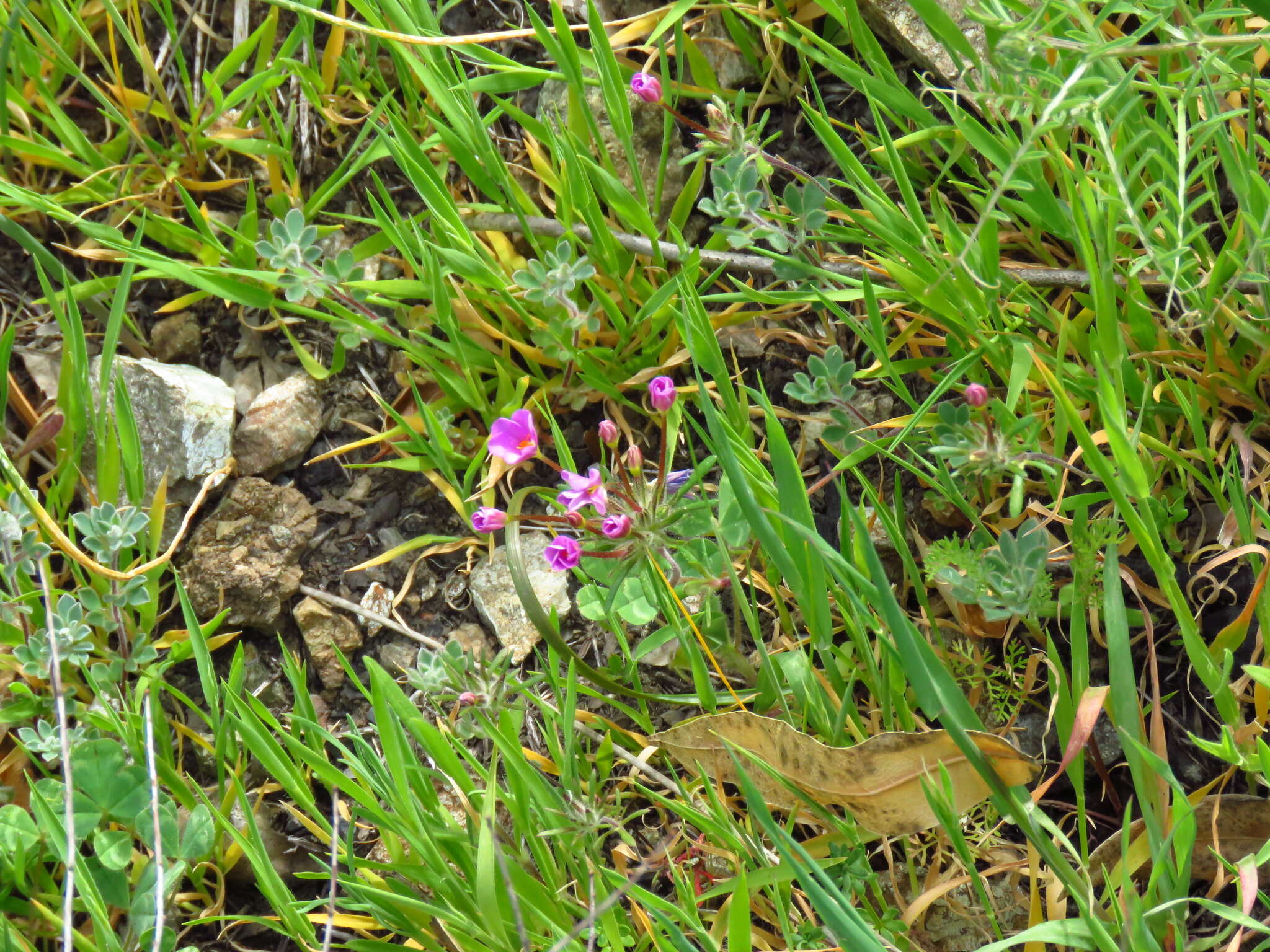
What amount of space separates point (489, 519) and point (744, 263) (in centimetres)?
81

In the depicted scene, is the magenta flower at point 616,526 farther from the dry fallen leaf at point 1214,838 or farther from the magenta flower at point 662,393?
the dry fallen leaf at point 1214,838

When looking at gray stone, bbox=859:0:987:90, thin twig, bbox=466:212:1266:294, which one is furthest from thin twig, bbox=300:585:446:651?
gray stone, bbox=859:0:987:90

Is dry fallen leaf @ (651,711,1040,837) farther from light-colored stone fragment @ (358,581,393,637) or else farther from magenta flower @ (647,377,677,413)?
light-colored stone fragment @ (358,581,393,637)

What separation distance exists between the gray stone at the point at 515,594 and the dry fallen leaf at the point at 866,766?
49cm

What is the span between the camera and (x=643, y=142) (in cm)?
257

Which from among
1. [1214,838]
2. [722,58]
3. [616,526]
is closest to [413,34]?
[722,58]

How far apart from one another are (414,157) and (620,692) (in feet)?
3.98

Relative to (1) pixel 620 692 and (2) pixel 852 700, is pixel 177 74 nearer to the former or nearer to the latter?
(1) pixel 620 692

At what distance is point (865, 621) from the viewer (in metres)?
1.83

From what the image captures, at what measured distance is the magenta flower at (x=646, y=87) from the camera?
223 centimetres

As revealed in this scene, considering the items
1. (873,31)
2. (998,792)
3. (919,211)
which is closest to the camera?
(998,792)

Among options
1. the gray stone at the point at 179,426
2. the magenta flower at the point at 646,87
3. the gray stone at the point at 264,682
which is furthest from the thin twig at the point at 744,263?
the gray stone at the point at 264,682

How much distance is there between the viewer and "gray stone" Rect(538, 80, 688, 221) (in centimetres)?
253

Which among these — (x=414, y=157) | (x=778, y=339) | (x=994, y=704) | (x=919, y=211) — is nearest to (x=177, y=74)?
(x=414, y=157)
